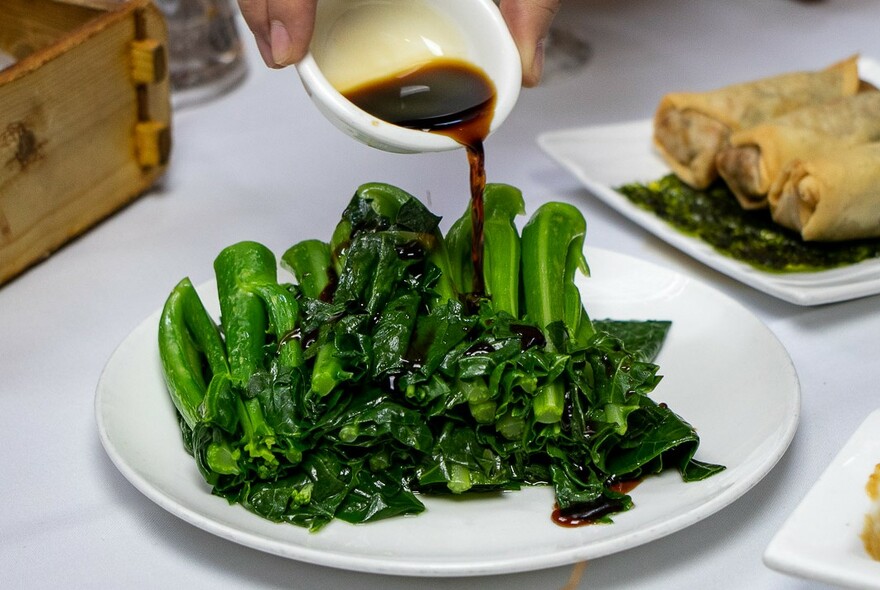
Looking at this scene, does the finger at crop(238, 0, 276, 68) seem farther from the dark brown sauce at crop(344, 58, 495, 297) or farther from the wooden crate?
the wooden crate

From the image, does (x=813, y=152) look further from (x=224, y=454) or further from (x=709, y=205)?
(x=224, y=454)

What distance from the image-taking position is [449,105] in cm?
169

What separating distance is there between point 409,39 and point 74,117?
0.87m

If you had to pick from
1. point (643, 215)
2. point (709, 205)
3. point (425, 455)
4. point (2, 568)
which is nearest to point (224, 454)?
Result: point (425, 455)

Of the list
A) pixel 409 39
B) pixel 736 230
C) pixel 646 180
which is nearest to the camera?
pixel 409 39

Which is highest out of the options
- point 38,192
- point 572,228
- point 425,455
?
point 572,228

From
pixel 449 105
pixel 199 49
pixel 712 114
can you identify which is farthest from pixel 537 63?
pixel 199 49

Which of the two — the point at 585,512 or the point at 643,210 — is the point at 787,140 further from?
the point at 585,512

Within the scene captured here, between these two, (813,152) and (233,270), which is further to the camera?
(813,152)

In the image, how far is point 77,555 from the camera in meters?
1.54

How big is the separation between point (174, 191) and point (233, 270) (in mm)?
963

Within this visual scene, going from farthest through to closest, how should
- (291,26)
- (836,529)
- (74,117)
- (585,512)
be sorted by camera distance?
(74,117) < (291,26) < (585,512) < (836,529)

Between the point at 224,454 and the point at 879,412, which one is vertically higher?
the point at 879,412

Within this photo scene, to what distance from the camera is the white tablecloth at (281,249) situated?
1503mm
